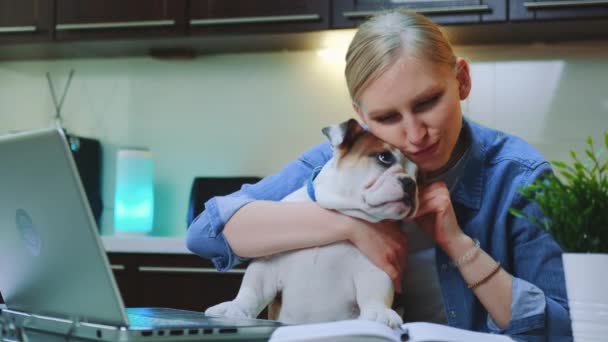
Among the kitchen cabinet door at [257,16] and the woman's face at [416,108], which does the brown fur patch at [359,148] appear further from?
the kitchen cabinet door at [257,16]

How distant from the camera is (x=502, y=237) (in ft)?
3.98

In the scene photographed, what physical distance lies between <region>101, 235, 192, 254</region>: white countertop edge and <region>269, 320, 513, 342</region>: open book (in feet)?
5.11

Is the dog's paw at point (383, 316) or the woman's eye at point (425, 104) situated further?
the woman's eye at point (425, 104)

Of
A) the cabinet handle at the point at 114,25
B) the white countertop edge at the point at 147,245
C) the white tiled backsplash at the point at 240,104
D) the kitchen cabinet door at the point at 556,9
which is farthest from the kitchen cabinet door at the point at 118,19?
the kitchen cabinet door at the point at 556,9

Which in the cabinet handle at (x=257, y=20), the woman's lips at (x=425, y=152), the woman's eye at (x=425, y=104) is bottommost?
the woman's lips at (x=425, y=152)

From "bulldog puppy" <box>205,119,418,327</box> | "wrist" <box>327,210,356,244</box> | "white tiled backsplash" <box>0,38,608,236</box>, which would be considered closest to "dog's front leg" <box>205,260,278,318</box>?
"bulldog puppy" <box>205,119,418,327</box>

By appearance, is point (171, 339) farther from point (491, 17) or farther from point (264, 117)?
point (264, 117)

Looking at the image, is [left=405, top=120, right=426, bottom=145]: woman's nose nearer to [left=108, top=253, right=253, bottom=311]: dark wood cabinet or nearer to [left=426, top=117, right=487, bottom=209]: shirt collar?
[left=426, top=117, right=487, bottom=209]: shirt collar

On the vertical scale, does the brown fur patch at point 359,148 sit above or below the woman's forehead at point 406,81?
below

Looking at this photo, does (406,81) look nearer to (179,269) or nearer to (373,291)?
(373,291)

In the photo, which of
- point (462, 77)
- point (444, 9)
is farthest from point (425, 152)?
point (444, 9)

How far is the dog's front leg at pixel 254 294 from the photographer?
1.10 meters

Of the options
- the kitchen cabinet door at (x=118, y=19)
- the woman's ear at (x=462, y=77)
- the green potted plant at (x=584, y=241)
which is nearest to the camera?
the green potted plant at (x=584, y=241)

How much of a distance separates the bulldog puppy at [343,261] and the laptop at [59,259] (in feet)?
0.58
